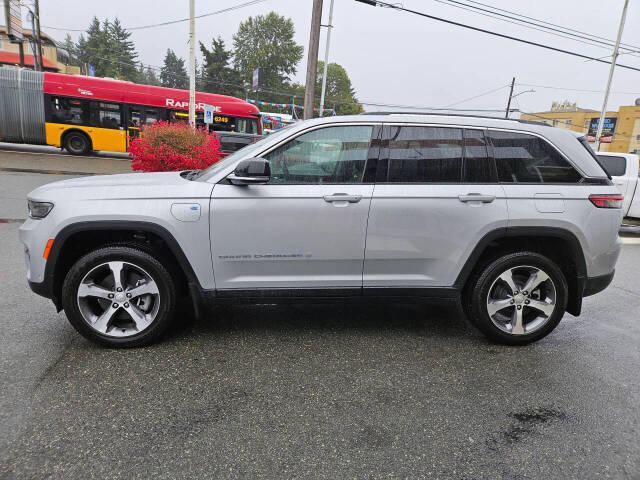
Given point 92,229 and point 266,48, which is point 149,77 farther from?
point 92,229

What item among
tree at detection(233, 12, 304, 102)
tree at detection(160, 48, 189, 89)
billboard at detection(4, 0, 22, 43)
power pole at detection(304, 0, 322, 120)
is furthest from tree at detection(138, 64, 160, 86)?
power pole at detection(304, 0, 322, 120)

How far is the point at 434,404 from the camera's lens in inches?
107

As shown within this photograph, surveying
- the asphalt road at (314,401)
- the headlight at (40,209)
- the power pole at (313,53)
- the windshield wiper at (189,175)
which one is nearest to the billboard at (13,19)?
the power pole at (313,53)

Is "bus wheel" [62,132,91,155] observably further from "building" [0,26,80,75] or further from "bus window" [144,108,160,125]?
"building" [0,26,80,75]

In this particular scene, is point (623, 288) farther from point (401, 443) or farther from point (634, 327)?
point (401, 443)

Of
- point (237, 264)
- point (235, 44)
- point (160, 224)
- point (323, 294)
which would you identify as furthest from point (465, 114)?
point (235, 44)

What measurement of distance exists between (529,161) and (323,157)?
64.8 inches

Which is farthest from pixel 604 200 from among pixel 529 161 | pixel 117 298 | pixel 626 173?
pixel 626 173

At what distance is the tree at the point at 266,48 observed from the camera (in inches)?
3034

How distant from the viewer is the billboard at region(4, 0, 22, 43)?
88.8 feet

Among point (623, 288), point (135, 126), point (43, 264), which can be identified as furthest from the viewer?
point (135, 126)

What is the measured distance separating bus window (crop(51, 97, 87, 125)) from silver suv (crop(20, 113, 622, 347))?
18.4 metres

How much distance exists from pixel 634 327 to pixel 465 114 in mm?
2733

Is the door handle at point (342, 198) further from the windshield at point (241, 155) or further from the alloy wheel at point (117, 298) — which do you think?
the alloy wheel at point (117, 298)
